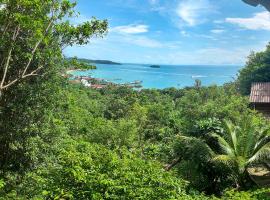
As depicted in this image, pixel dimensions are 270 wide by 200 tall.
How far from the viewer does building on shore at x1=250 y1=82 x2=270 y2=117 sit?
24.8 metres

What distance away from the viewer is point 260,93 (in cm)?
2528

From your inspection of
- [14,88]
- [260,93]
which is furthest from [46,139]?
[260,93]

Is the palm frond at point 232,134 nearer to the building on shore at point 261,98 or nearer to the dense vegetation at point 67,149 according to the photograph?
the dense vegetation at point 67,149

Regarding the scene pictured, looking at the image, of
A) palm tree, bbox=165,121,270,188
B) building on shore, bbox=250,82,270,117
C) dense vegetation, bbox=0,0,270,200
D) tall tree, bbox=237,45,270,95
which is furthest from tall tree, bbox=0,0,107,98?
tall tree, bbox=237,45,270,95

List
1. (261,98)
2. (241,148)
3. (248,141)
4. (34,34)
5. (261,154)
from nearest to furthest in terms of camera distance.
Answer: (34,34) < (261,154) < (248,141) < (241,148) < (261,98)

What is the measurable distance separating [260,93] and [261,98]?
1.52 ft

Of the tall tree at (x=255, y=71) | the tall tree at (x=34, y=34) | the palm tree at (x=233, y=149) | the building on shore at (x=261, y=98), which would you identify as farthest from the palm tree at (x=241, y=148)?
the tall tree at (x=255, y=71)

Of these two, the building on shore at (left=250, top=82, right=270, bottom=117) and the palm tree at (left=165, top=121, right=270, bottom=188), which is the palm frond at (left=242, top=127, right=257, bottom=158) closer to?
the palm tree at (left=165, top=121, right=270, bottom=188)

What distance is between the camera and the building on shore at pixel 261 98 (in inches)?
975

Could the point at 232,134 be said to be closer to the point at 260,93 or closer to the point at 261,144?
the point at 261,144

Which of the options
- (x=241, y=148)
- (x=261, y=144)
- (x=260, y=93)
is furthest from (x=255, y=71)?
(x=241, y=148)

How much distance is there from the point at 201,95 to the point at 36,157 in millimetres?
23756

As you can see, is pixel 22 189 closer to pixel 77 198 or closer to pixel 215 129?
pixel 77 198

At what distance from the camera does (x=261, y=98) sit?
81.8 feet
